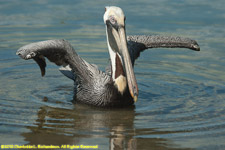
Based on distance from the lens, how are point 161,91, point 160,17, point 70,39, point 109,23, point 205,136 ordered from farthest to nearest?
point 160,17 → point 70,39 → point 161,91 → point 109,23 → point 205,136

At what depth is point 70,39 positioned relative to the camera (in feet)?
42.8

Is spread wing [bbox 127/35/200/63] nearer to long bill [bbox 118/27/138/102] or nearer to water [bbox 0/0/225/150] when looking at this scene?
water [bbox 0/0/225/150]

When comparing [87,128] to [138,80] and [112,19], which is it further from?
[138,80]

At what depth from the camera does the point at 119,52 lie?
844 cm

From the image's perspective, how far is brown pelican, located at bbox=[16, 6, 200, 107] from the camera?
8141 mm

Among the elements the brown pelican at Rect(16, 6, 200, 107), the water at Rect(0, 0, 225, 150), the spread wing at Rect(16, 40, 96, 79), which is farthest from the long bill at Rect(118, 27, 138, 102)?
Result: the spread wing at Rect(16, 40, 96, 79)

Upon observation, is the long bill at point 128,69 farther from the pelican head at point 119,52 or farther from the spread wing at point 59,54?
the spread wing at point 59,54

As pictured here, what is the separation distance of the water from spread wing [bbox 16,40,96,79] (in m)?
0.62

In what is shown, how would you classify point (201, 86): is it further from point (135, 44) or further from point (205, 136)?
point (205, 136)

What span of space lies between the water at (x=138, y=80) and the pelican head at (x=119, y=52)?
0.52m

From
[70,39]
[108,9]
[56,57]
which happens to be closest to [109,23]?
[108,9]

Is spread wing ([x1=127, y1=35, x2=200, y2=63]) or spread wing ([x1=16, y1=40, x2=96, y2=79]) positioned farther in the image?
spread wing ([x1=127, y1=35, x2=200, y2=63])

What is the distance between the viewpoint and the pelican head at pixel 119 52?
800 centimetres

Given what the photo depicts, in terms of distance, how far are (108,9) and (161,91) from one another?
2.21m
